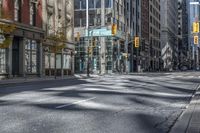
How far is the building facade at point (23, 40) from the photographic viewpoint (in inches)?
1788

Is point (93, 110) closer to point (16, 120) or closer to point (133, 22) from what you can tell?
point (16, 120)

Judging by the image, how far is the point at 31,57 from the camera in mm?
51781

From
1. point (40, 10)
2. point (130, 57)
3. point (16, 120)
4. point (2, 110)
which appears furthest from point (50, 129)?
point (130, 57)

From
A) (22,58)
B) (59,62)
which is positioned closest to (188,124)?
(22,58)

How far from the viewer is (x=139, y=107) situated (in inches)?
593

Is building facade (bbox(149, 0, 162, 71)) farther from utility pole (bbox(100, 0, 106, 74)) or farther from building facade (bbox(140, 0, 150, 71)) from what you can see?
utility pole (bbox(100, 0, 106, 74))

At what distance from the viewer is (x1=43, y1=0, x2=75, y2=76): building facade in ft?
183

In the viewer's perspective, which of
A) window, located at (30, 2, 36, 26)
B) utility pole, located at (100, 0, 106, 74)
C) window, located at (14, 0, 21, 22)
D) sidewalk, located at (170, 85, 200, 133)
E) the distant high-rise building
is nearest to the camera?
sidewalk, located at (170, 85, 200, 133)

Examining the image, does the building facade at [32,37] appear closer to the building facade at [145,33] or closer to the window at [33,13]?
the window at [33,13]

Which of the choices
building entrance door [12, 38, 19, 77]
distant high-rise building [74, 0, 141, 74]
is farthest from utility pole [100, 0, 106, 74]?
building entrance door [12, 38, 19, 77]

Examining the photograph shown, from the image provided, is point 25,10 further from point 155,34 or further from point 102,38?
point 155,34

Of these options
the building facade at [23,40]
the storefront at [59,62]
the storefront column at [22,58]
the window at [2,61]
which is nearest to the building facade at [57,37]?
the storefront at [59,62]

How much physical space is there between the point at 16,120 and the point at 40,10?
45.0 m

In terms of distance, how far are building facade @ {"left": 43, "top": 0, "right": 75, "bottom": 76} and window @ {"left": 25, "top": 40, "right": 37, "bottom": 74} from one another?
7.55ft
